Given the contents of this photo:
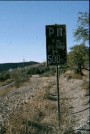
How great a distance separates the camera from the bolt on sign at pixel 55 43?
14.2m

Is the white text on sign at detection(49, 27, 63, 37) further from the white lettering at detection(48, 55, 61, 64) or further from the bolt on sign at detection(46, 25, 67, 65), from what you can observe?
the white lettering at detection(48, 55, 61, 64)

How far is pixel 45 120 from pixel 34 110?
3.28 meters

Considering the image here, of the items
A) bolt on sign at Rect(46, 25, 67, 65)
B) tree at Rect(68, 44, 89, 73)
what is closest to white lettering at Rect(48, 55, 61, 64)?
bolt on sign at Rect(46, 25, 67, 65)

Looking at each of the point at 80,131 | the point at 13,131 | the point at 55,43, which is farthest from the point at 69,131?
the point at 55,43

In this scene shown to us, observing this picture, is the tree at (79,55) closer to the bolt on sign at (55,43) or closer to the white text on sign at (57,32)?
the bolt on sign at (55,43)

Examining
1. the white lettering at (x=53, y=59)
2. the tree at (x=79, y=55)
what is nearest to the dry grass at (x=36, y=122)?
the white lettering at (x=53, y=59)

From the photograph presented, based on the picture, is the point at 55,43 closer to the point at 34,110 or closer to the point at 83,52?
the point at 34,110

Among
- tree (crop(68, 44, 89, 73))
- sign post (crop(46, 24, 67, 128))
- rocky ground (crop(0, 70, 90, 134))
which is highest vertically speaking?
sign post (crop(46, 24, 67, 128))

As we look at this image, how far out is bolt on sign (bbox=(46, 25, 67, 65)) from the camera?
14.2 meters

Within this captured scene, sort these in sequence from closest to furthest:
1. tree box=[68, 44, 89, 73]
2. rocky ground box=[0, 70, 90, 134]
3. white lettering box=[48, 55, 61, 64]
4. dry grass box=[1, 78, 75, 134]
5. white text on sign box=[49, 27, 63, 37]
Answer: white text on sign box=[49, 27, 63, 37] < white lettering box=[48, 55, 61, 64] < dry grass box=[1, 78, 75, 134] < rocky ground box=[0, 70, 90, 134] < tree box=[68, 44, 89, 73]

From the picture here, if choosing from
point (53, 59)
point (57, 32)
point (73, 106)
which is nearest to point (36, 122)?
point (53, 59)

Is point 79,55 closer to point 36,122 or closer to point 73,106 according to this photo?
point 73,106

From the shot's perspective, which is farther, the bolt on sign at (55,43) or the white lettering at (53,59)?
the white lettering at (53,59)

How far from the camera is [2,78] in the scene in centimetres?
10869
